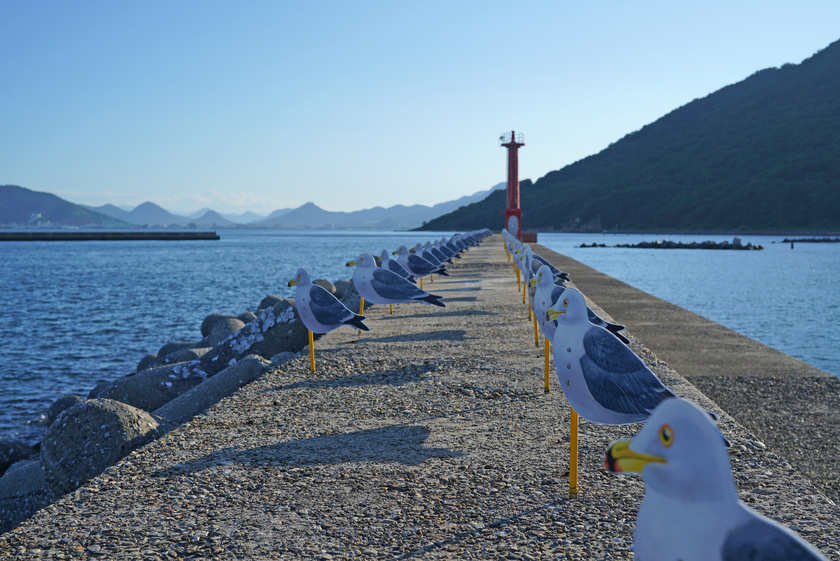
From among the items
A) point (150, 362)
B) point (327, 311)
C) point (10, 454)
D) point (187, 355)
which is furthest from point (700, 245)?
point (10, 454)

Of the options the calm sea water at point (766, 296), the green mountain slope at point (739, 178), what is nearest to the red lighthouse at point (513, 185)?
→ the calm sea water at point (766, 296)

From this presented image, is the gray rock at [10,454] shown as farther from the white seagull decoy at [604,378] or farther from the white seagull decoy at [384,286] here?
the white seagull decoy at [604,378]

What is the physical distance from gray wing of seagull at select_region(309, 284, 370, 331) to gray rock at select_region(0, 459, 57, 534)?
4.09 meters

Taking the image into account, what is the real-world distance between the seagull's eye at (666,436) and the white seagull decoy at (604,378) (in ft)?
7.61

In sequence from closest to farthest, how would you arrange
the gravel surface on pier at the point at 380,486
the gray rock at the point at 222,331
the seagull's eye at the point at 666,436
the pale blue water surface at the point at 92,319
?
the seagull's eye at the point at 666,436 < the gravel surface on pier at the point at 380,486 < the gray rock at the point at 222,331 < the pale blue water surface at the point at 92,319

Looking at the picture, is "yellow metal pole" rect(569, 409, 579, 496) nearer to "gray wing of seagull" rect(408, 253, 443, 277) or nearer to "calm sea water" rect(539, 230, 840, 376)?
"calm sea water" rect(539, 230, 840, 376)

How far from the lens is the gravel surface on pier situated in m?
4.64

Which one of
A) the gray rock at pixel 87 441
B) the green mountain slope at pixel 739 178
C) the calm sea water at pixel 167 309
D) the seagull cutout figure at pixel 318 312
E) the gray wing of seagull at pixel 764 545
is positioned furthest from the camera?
the green mountain slope at pixel 739 178

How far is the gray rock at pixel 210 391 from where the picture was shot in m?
9.28

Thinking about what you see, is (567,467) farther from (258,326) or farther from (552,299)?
(258,326)

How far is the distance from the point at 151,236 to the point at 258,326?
177 m

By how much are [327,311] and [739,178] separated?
6584 inches

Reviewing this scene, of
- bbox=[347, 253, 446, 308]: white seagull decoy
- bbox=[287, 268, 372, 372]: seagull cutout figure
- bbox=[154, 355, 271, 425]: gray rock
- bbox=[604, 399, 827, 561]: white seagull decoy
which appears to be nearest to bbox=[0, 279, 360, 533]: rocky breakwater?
bbox=[154, 355, 271, 425]: gray rock

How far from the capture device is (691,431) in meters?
2.50
